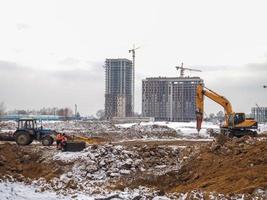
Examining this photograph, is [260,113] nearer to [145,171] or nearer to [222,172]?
[145,171]

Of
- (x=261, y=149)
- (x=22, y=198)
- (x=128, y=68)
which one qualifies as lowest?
(x=22, y=198)

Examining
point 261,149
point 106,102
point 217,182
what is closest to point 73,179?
point 217,182

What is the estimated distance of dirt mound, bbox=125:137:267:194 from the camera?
18.1 meters

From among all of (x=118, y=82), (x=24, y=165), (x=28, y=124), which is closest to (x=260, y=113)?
(x=118, y=82)

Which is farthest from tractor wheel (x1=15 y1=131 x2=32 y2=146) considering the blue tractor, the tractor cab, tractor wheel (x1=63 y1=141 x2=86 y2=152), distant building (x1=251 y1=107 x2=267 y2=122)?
distant building (x1=251 y1=107 x2=267 y2=122)

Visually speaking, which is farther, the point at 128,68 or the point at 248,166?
the point at 128,68

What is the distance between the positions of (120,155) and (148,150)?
2442mm

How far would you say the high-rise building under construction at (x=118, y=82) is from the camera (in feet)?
585

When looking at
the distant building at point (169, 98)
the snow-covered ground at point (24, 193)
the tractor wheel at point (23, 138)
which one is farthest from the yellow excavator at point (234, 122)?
the distant building at point (169, 98)

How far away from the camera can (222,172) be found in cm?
2061

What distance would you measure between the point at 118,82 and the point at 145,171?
16265 centimetres

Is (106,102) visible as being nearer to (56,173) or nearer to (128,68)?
(128,68)

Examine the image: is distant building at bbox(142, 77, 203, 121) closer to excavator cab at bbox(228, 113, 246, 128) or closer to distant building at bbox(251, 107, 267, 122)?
distant building at bbox(251, 107, 267, 122)

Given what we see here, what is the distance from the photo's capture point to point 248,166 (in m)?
20.7
